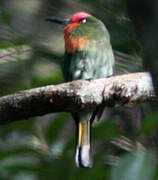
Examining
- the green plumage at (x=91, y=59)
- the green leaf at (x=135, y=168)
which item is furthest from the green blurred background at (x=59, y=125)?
the green plumage at (x=91, y=59)

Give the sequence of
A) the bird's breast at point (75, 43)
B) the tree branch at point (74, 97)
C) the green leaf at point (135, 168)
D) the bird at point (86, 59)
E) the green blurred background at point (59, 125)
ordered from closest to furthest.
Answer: the green leaf at point (135, 168) < the green blurred background at point (59, 125) < the tree branch at point (74, 97) < the bird at point (86, 59) < the bird's breast at point (75, 43)

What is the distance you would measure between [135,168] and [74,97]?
33.9 inches

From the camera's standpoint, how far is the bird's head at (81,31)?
243 cm

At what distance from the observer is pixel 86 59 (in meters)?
2.34

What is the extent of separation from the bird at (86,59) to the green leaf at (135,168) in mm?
1248

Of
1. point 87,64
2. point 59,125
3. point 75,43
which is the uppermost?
point 75,43

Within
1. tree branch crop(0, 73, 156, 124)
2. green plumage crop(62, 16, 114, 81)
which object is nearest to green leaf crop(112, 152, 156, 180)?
tree branch crop(0, 73, 156, 124)

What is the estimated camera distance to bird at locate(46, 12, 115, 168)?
7.45ft

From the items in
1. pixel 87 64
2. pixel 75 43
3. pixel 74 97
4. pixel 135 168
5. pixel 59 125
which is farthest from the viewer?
pixel 75 43

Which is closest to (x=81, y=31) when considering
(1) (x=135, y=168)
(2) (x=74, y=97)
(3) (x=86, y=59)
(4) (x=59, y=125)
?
(3) (x=86, y=59)

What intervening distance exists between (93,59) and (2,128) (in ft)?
2.57

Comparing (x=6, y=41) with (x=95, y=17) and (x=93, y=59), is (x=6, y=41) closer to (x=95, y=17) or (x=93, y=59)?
(x=93, y=59)

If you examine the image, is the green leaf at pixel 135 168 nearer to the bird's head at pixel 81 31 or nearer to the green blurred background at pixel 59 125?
the green blurred background at pixel 59 125

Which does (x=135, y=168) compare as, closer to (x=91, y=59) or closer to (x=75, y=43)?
(x=91, y=59)
